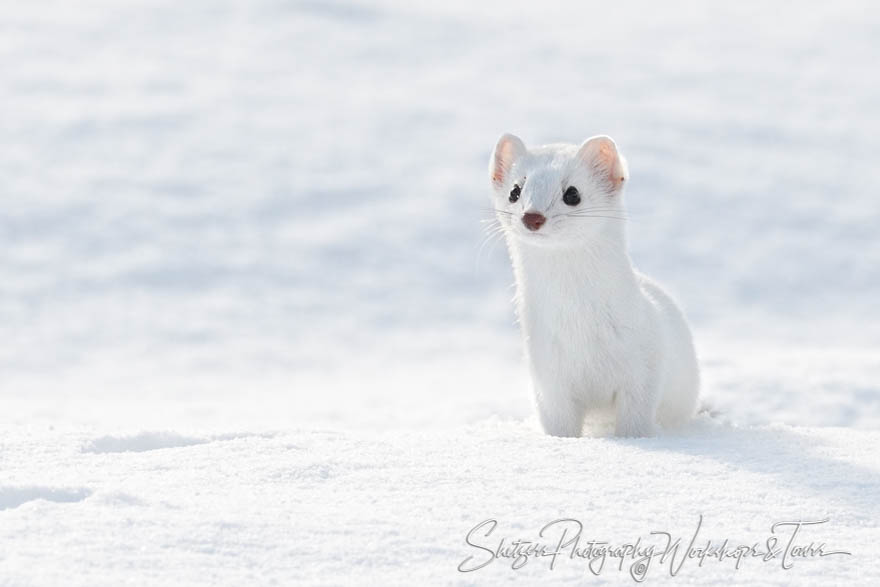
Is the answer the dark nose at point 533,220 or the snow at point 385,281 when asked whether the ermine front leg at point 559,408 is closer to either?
the snow at point 385,281

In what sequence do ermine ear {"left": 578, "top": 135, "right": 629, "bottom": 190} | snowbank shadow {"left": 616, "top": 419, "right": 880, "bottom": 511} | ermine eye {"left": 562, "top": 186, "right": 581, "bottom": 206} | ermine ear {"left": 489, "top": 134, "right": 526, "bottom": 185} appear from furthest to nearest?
ermine ear {"left": 489, "top": 134, "right": 526, "bottom": 185}
ermine ear {"left": 578, "top": 135, "right": 629, "bottom": 190}
ermine eye {"left": 562, "top": 186, "right": 581, "bottom": 206}
snowbank shadow {"left": 616, "top": 419, "right": 880, "bottom": 511}

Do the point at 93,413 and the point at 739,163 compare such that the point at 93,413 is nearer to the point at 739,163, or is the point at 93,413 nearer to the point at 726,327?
the point at 726,327

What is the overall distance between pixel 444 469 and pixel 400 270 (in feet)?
35.8

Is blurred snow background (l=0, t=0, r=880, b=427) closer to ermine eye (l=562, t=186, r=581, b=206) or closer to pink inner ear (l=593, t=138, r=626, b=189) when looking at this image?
pink inner ear (l=593, t=138, r=626, b=189)

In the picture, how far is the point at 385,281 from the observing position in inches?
569

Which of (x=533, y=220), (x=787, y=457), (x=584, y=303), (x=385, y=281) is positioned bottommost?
(x=385, y=281)

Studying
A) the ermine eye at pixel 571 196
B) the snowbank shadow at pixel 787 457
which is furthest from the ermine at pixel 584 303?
the snowbank shadow at pixel 787 457

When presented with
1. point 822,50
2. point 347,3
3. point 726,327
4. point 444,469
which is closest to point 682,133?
point 822,50

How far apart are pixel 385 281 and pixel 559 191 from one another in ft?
32.1

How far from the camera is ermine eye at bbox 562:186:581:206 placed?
4758 millimetres

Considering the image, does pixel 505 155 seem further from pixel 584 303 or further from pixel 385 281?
pixel 385 281

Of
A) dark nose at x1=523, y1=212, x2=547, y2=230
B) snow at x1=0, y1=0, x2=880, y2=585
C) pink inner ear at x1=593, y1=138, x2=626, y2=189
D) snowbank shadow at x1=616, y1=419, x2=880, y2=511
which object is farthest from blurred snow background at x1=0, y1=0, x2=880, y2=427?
dark nose at x1=523, y1=212, x2=547, y2=230

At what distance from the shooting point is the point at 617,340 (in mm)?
4828

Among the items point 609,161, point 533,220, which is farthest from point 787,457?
point 609,161
